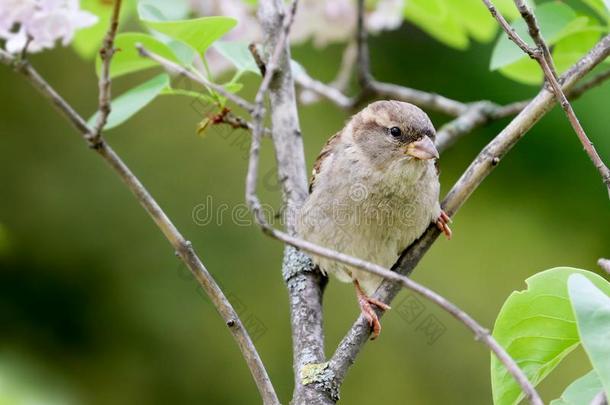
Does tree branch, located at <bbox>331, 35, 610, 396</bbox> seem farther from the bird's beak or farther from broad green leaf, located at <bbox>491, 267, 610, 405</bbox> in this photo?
broad green leaf, located at <bbox>491, 267, 610, 405</bbox>

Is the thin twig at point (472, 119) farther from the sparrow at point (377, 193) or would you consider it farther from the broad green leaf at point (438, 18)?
the sparrow at point (377, 193)

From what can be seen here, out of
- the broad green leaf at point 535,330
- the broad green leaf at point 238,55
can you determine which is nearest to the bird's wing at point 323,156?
the broad green leaf at point 238,55

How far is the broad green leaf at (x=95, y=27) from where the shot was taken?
271 cm

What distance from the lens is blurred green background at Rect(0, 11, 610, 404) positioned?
15.6ft

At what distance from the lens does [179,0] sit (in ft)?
9.84

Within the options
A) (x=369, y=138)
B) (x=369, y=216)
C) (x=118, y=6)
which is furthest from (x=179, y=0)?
(x=118, y=6)

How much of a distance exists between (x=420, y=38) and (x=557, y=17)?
282cm

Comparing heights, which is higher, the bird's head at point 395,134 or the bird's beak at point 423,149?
the bird's head at point 395,134

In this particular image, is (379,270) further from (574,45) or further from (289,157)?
(574,45)

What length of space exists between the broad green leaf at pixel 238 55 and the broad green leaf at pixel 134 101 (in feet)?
0.65

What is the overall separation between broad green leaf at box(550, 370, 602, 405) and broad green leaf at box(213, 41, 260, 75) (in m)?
1.21

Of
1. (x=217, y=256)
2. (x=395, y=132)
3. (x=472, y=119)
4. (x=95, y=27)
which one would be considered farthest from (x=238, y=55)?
(x=217, y=256)

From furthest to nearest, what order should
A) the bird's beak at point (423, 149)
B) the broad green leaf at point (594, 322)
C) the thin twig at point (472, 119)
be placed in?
the thin twig at point (472, 119), the bird's beak at point (423, 149), the broad green leaf at point (594, 322)

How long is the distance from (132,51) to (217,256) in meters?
2.58
